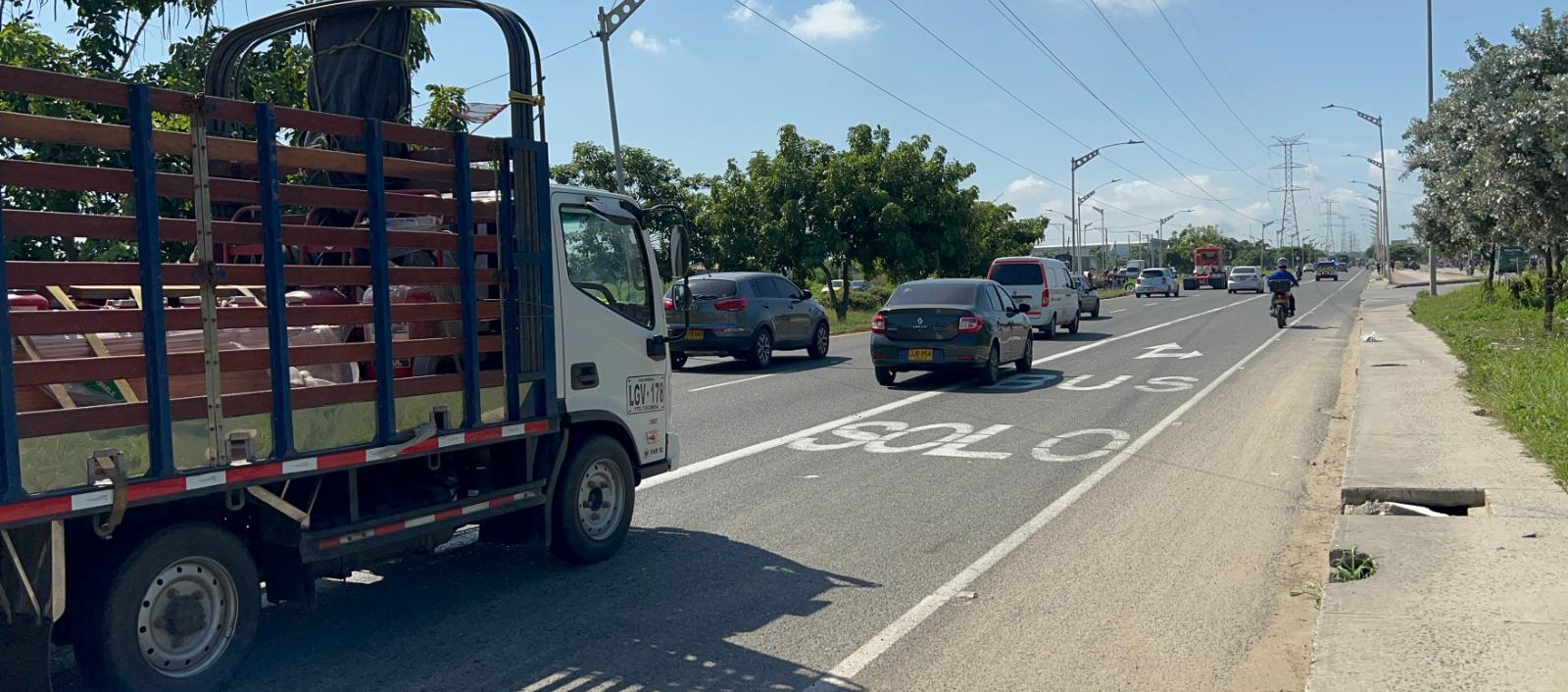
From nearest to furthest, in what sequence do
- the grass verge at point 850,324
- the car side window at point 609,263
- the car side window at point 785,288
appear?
the car side window at point 609,263
the car side window at point 785,288
the grass verge at point 850,324

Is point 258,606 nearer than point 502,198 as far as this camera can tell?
Yes

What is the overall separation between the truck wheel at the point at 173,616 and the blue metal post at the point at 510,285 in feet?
5.06

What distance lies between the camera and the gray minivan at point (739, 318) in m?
19.3

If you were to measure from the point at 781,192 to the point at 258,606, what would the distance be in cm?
3524

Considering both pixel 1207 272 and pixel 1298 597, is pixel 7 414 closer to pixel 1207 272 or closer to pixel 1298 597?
pixel 1298 597

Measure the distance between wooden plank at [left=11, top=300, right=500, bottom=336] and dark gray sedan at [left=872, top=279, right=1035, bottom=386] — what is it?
34.8 ft

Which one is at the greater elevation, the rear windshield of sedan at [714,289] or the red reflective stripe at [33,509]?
the rear windshield of sedan at [714,289]

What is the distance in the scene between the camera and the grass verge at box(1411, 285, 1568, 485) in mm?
10117

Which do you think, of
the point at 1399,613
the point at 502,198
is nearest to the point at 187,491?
the point at 502,198

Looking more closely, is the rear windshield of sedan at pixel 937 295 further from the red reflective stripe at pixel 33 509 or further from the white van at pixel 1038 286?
the red reflective stripe at pixel 33 509

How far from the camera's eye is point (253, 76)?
34.5ft

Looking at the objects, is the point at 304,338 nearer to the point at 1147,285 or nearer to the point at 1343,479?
the point at 1343,479

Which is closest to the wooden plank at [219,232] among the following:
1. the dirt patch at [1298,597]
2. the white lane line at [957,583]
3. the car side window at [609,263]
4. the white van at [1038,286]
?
the car side window at [609,263]

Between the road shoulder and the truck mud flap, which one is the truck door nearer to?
the truck mud flap
